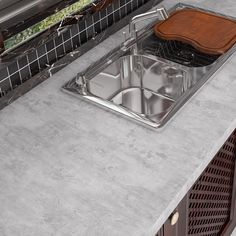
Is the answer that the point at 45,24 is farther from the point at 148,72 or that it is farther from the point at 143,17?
the point at 148,72

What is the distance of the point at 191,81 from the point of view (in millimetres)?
1738

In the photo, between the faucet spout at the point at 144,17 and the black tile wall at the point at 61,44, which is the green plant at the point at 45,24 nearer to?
the black tile wall at the point at 61,44

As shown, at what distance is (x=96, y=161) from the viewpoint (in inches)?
54.7

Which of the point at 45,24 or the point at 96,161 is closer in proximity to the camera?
the point at 96,161

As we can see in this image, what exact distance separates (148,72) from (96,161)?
0.62m

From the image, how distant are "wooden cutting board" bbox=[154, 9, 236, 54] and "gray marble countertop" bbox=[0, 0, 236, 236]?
0.18 metres

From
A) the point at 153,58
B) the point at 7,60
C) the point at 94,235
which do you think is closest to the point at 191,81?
the point at 153,58

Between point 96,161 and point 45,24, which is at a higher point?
point 45,24

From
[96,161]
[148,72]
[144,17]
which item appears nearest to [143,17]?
[144,17]

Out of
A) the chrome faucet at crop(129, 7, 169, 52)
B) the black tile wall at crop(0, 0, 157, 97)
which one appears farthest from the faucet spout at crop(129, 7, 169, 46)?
the black tile wall at crop(0, 0, 157, 97)

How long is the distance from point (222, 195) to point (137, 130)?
541 millimetres

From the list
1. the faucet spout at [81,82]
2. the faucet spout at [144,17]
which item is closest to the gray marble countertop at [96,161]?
the faucet spout at [81,82]

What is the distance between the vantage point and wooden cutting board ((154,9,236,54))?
1.82 m

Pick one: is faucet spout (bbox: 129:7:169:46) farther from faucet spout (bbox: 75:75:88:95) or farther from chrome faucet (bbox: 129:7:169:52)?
faucet spout (bbox: 75:75:88:95)
